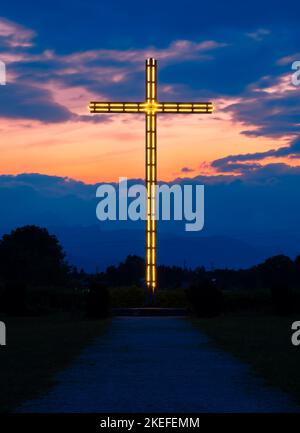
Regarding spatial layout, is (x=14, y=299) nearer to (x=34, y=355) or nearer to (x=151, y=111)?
(x=151, y=111)

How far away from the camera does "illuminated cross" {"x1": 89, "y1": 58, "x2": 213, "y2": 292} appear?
135ft

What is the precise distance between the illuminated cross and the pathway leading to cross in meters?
19.5

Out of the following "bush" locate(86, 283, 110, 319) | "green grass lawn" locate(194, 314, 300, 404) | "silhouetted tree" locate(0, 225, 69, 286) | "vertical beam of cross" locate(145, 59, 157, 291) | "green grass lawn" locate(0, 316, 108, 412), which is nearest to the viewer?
"green grass lawn" locate(0, 316, 108, 412)

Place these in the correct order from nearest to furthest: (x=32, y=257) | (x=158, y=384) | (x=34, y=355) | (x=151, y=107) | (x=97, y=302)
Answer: (x=158, y=384) → (x=34, y=355) → (x=97, y=302) → (x=151, y=107) → (x=32, y=257)

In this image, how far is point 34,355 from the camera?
19812 mm

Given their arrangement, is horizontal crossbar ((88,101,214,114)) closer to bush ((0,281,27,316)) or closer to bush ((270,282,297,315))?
bush ((270,282,297,315))

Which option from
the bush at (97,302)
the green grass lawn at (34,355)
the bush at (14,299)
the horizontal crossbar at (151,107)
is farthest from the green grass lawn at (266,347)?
the bush at (14,299)

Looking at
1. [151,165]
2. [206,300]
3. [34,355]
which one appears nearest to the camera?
[34,355]

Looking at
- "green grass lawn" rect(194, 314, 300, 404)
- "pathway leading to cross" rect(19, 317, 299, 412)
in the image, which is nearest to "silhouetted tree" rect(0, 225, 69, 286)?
"green grass lawn" rect(194, 314, 300, 404)

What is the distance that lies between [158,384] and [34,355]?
250 inches

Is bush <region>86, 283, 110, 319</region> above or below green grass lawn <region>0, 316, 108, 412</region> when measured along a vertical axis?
above

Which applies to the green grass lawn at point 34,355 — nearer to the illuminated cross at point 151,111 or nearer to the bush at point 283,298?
the illuminated cross at point 151,111

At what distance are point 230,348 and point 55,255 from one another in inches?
3044

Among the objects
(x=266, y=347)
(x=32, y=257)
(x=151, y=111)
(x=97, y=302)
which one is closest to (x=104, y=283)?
(x=97, y=302)
